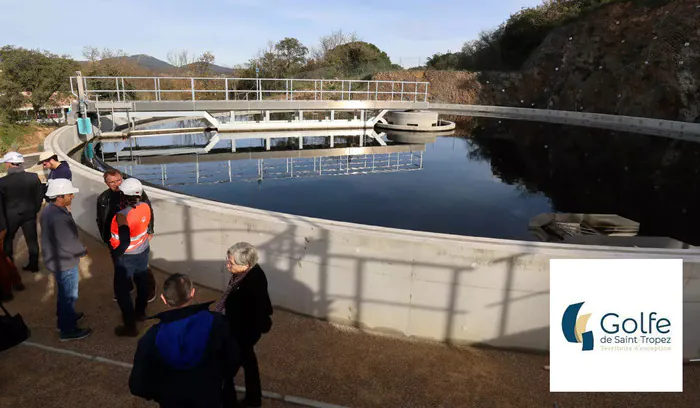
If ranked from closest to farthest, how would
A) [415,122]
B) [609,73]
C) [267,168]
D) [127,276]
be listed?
1. [127,276]
2. [267,168]
3. [415,122]
4. [609,73]

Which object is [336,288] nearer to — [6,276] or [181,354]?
[181,354]

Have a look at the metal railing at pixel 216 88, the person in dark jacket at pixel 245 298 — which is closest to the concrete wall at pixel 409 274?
the person in dark jacket at pixel 245 298

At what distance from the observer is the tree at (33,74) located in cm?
1981

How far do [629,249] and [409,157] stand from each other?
41.3 ft

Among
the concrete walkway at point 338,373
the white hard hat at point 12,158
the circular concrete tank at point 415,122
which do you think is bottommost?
the concrete walkway at point 338,373

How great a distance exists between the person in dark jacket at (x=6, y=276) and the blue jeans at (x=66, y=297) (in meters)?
1.25

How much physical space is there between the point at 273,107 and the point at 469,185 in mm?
11940

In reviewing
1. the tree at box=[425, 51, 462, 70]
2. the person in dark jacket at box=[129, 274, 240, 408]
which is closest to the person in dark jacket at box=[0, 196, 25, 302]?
the person in dark jacket at box=[129, 274, 240, 408]

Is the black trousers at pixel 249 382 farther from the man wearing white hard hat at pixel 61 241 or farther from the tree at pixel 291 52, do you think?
the tree at pixel 291 52

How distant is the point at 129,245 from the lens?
3945 mm

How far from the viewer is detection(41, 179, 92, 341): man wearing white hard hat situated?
12.3ft

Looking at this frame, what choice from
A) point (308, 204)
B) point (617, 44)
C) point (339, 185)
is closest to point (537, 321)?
point (308, 204)

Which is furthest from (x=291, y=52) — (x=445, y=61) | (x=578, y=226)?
(x=578, y=226)

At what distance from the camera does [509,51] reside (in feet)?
150
